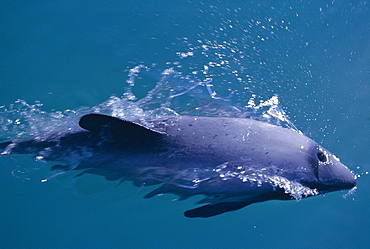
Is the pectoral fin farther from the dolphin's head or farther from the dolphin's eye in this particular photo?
the dolphin's eye

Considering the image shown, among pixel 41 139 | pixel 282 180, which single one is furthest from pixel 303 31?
pixel 41 139

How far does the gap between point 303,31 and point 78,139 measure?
5468 mm

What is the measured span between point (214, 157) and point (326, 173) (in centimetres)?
122

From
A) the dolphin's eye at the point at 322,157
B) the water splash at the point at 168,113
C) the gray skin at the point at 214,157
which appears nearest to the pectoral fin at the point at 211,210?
the gray skin at the point at 214,157

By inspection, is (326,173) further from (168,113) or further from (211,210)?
(168,113)

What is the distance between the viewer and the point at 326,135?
5367 mm

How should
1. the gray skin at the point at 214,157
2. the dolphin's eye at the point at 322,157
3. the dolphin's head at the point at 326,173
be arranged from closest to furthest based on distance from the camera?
the gray skin at the point at 214,157
the dolphin's head at the point at 326,173
the dolphin's eye at the point at 322,157

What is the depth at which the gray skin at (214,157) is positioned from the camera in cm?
332

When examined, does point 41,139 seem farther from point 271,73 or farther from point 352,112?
point 352,112

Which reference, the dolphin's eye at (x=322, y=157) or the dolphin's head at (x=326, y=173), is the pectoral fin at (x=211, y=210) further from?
the dolphin's eye at (x=322, y=157)

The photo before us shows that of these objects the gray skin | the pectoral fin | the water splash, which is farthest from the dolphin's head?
the pectoral fin

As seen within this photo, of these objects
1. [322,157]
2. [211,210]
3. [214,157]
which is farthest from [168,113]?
[322,157]

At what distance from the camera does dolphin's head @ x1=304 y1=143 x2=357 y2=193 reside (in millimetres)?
3471

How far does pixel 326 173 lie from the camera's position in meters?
3.51
